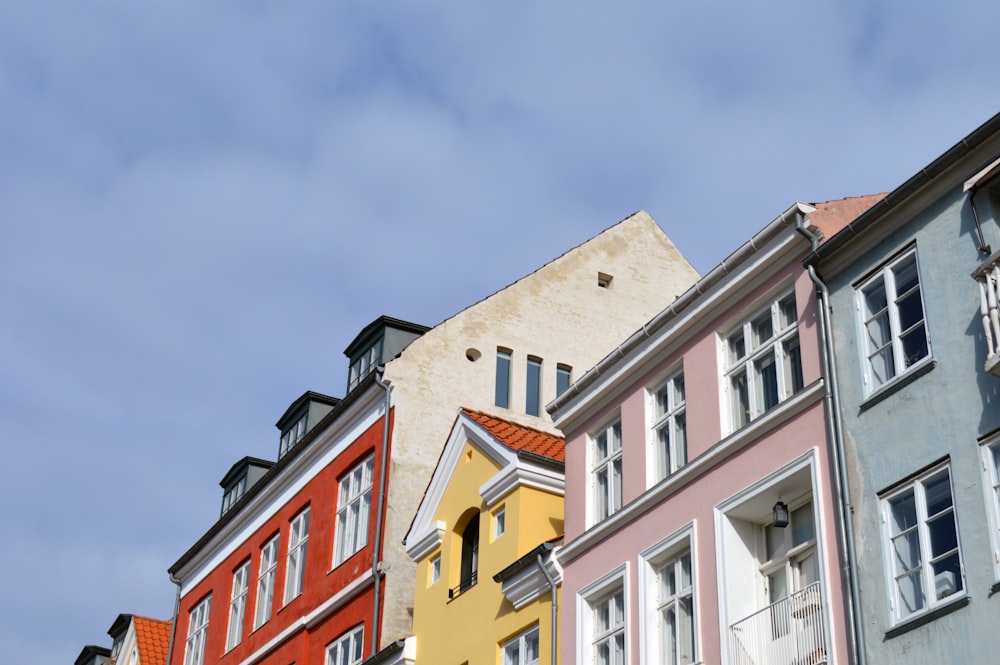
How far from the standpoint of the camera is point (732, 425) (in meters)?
21.3

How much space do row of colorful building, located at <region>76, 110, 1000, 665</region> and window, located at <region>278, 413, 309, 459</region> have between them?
11.6 feet

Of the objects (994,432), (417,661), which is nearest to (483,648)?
(417,661)

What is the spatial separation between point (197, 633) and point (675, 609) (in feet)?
81.6

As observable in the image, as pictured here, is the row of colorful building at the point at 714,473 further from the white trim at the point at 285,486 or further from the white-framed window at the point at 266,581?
the white-framed window at the point at 266,581

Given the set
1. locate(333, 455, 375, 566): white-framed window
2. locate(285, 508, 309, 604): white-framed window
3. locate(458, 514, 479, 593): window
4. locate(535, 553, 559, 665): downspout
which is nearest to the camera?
locate(535, 553, 559, 665): downspout

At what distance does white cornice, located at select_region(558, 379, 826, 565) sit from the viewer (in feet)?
64.6

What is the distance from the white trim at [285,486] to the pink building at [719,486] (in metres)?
10.6

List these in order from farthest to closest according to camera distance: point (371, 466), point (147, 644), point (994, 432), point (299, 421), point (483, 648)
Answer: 1. point (147, 644)
2. point (299, 421)
3. point (371, 466)
4. point (483, 648)
5. point (994, 432)

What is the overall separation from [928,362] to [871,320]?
5.33ft

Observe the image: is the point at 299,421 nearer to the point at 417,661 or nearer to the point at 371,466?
the point at 371,466

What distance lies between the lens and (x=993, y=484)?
53.2 feet

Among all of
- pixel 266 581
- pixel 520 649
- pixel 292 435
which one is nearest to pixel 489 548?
pixel 520 649

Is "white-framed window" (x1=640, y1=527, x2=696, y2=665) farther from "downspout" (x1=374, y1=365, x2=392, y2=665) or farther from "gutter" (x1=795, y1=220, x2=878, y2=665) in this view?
"downspout" (x1=374, y1=365, x2=392, y2=665)

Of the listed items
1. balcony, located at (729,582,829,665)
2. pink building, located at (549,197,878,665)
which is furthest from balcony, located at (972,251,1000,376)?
balcony, located at (729,582,829,665)
